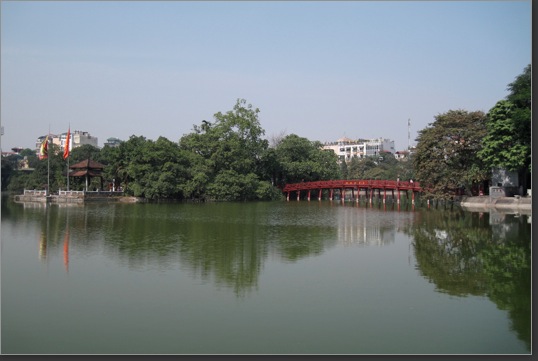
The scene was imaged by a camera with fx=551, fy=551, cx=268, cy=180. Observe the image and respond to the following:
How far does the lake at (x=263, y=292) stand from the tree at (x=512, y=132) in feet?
34.0

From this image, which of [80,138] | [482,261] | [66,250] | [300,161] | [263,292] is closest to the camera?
[263,292]

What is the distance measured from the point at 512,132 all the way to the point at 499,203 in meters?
4.45

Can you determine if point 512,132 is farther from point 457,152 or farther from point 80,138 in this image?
point 80,138

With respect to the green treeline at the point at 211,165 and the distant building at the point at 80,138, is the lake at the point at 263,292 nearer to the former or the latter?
the green treeline at the point at 211,165

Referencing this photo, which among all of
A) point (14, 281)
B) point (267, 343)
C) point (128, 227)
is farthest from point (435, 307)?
point (128, 227)

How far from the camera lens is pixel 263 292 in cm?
1012

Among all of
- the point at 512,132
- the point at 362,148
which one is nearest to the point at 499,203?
the point at 512,132

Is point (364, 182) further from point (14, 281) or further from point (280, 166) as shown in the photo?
point (14, 281)

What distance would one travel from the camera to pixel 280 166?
47.4 m

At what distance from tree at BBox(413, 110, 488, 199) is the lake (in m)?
15.3

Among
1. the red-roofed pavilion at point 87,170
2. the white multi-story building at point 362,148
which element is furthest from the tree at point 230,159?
the white multi-story building at point 362,148

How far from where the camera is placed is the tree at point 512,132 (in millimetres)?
27531

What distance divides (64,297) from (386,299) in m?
5.66

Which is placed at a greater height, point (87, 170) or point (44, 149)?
point (44, 149)
